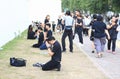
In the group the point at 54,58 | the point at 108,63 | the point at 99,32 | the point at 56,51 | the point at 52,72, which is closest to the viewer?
the point at 52,72

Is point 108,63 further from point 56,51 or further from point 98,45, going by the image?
point 56,51

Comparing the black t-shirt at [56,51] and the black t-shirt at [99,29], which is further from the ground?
the black t-shirt at [99,29]

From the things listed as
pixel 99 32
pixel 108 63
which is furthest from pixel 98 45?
pixel 108 63

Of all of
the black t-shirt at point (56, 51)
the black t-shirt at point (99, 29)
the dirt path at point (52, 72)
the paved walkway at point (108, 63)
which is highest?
the black t-shirt at point (99, 29)

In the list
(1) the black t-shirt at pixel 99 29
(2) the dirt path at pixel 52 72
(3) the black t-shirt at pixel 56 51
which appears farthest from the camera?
(1) the black t-shirt at pixel 99 29

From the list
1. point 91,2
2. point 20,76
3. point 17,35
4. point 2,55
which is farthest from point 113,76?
point 91,2

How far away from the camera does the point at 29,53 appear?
19188 millimetres

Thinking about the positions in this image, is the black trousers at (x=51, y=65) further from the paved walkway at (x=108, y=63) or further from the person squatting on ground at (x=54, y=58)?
the paved walkway at (x=108, y=63)

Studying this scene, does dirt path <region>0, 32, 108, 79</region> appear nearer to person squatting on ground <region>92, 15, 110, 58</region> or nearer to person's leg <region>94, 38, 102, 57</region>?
person's leg <region>94, 38, 102, 57</region>

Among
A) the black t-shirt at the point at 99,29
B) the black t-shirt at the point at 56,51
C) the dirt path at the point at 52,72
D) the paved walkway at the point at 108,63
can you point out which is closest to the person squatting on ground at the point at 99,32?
the black t-shirt at the point at 99,29

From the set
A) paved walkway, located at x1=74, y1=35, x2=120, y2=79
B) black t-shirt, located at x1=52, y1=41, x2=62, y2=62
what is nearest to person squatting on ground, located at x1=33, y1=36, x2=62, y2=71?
black t-shirt, located at x1=52, y1=41, x2=62, y2=62

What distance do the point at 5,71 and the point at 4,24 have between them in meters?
8.43

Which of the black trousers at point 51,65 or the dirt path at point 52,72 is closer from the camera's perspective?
the dirt path at point 52,72

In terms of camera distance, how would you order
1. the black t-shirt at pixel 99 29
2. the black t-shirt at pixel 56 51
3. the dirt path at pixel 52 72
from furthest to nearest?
the black t-shirt at pixel 99 29 → the black t-shirt at pixel 56 51 → the dirt path at pixel 52 72
